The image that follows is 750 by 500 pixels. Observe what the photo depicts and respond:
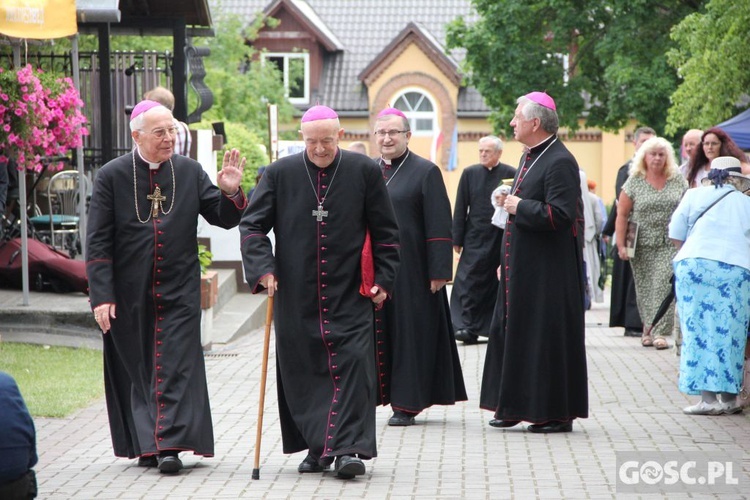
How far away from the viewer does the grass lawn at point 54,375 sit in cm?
1014

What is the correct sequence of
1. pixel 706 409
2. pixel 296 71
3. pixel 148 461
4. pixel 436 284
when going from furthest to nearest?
pixel 296 71 < pixel 706 409 < pixel 436 284 < pixel 148 461

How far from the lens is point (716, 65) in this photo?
1596cm

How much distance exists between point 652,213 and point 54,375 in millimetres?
6038

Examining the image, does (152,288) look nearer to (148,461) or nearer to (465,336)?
Result: (148,461)

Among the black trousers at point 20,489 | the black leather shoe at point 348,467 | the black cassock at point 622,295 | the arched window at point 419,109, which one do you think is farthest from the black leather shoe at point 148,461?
the arched window at point 419,109

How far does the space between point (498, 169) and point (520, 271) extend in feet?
18.5

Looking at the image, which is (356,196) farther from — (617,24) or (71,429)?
(617,24)

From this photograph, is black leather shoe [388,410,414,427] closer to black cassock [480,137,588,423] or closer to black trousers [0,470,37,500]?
black cassock [480,137,588,423]

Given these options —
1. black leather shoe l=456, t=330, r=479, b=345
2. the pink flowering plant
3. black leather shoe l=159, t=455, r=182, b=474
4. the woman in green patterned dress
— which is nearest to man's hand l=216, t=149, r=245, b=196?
black leather shoe l=159, t=455, r=182, b=474

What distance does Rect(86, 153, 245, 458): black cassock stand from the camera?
25.2ft

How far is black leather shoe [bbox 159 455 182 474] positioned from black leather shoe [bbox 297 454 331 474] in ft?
2.14

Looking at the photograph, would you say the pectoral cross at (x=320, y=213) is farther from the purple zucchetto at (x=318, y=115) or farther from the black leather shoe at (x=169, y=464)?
the black leather shoe at (x=169, y=464)

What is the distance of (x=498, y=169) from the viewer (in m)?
14.7

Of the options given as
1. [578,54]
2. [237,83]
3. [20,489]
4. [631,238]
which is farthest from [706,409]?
[237,83]
